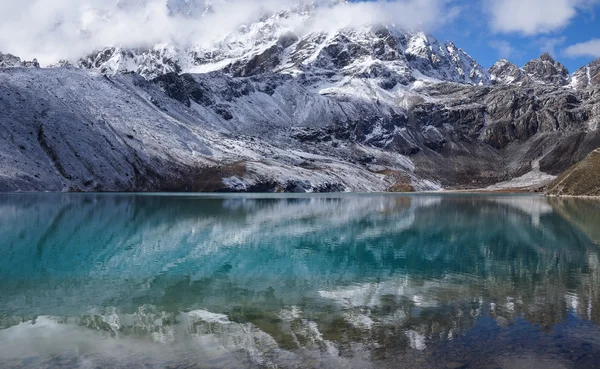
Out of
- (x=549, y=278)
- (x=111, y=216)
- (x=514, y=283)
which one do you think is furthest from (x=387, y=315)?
(x=111, y=216)

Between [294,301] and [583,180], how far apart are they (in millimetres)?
171266

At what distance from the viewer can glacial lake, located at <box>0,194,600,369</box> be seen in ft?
58.1

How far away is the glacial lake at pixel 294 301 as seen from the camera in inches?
698

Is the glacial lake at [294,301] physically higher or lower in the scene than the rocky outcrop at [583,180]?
lower

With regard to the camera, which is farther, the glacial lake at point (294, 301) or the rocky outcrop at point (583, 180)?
the rocky outcrop at point (583, 180)

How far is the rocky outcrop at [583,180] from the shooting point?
160050 millimetres

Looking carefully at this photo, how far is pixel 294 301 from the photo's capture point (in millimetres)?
25594

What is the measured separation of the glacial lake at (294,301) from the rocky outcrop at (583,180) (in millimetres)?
125816

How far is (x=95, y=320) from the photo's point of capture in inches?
858

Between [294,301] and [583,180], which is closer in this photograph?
[294,301]

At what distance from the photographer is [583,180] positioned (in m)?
167

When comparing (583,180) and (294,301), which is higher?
(583,180)

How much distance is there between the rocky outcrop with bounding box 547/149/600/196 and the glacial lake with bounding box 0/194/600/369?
12582 centimetres

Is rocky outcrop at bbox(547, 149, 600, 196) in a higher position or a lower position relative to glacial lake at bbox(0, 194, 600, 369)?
higher
